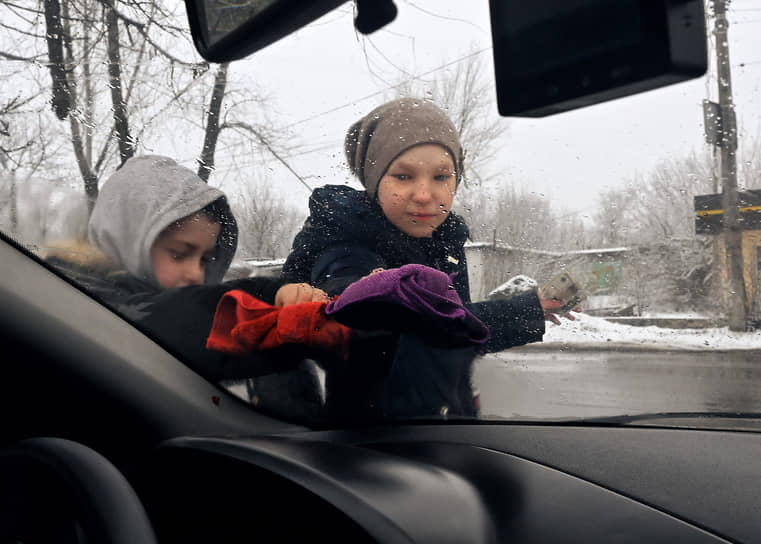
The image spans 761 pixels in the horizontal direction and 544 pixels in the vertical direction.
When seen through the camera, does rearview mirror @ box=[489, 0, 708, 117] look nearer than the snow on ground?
Yes

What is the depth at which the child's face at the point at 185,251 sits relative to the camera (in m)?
2.63

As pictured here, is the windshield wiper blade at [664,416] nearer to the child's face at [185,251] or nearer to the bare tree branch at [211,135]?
the child's face at [185,251]

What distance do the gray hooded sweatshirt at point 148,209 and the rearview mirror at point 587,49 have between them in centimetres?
166

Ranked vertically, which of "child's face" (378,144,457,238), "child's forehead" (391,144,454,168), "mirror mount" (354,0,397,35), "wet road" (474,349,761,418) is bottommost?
"wet road" (474,349,761,418)

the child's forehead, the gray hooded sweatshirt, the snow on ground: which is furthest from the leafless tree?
the snow on ground

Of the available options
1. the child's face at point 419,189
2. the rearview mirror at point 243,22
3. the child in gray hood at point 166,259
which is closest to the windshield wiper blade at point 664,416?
the child's face at point 419,189

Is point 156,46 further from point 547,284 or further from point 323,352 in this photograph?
point 547,284

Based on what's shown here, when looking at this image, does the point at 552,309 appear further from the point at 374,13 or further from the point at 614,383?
the point at 374,13

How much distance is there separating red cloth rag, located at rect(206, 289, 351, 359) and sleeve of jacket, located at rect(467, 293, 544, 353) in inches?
19.2

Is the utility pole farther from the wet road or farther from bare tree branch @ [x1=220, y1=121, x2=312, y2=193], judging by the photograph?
bare tree branch @ [x1=220, y1=121, x2=312, y2=193]

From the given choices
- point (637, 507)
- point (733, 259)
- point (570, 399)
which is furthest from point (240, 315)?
point (733, 259)

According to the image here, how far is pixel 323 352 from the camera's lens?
2502 mm

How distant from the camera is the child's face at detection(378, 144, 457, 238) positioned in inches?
87.0

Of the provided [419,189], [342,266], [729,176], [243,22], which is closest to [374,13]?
[243,22]
